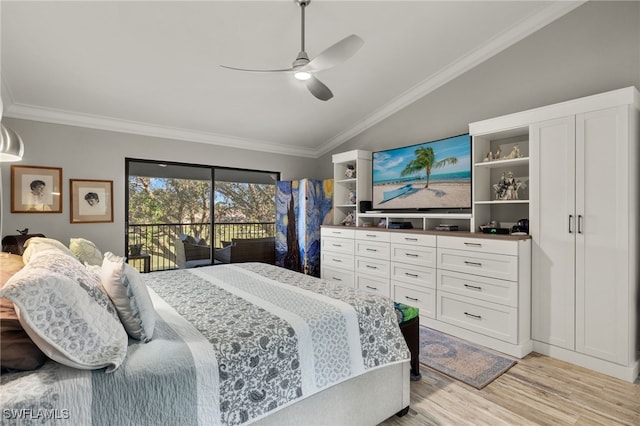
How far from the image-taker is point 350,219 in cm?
497

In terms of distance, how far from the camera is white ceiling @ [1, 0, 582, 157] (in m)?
2.58

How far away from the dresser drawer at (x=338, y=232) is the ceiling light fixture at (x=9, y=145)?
338cm

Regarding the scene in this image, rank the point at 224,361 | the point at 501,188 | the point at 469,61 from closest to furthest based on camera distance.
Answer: the point at 224,361
the point at 501,188
the point at 469,61

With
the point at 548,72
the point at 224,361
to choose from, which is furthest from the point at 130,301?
the point at 548,72

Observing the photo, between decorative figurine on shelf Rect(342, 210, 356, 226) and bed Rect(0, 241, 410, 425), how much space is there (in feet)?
8.69

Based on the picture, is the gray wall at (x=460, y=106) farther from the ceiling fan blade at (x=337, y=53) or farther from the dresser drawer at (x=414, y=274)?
the ceiling fan blade at (x=337, y=53)

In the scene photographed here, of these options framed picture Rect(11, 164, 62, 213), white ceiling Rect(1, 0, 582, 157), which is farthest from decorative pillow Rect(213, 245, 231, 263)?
framed picture Rect(11, 164, 62, 213)

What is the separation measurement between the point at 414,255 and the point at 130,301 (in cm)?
284

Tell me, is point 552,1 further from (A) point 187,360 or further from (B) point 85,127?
(B) point 85,127

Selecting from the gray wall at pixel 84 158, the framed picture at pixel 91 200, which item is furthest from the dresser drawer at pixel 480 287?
the framed picture at pixel 91 200

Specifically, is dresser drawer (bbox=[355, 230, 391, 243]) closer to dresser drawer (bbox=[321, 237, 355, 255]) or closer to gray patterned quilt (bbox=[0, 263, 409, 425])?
dresser drawer (bbox=[321, 237, 355, 255])

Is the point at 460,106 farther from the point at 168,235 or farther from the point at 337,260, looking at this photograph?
the point at 168,235

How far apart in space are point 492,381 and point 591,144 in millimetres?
2028

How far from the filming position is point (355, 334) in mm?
1746
